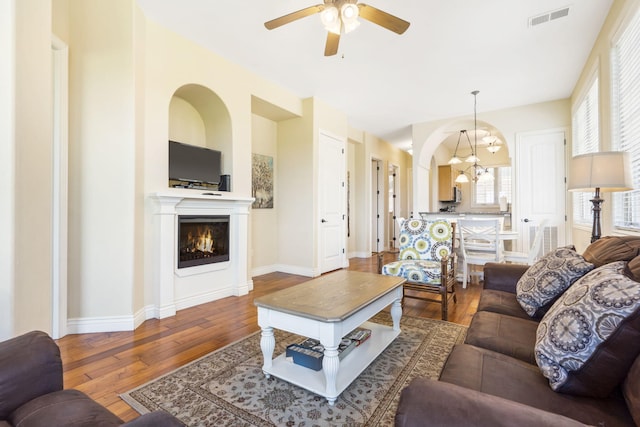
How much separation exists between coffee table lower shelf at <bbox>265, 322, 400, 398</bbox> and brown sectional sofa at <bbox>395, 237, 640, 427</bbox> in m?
0.65

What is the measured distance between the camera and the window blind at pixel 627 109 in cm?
242

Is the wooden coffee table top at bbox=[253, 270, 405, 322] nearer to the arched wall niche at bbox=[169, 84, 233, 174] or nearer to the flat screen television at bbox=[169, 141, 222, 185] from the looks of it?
the flat screen television at bbox=[169, 141, 222, 185]

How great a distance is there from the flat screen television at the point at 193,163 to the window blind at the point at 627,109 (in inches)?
151

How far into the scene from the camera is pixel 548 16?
285 cm

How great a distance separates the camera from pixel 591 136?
381cm

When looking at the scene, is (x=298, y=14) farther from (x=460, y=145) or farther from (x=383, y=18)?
(x=460, y=145)

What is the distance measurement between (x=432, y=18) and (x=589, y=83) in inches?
92.9

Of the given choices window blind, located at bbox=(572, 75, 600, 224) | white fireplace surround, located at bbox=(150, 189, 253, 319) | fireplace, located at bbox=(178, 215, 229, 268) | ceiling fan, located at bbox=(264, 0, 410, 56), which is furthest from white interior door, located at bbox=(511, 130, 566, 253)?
fireplace, located at bbox=(178, 215, 229, 268)

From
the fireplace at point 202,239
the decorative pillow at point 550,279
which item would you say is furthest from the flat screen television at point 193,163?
the decorative pillow at point 550,279

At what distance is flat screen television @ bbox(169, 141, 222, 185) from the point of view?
3.27 metres

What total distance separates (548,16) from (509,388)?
3382 millimetres

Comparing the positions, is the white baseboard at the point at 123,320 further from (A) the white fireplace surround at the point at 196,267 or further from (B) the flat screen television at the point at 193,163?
(B) the flat screen television at the point at 193,163

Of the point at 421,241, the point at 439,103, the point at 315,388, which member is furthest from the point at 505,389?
the point at 439,103

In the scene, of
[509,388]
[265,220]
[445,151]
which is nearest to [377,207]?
[445,151]
